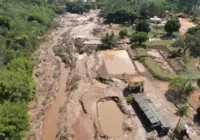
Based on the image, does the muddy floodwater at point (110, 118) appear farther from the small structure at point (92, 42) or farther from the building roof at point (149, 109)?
the small structure at point (92, 42)

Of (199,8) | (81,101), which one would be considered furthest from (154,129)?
(199,8)

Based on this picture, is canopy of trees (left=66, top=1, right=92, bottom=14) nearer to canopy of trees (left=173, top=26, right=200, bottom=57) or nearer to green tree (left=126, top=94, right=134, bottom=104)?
canopy of trees (left=173, top=26, right=200, bottom=57)

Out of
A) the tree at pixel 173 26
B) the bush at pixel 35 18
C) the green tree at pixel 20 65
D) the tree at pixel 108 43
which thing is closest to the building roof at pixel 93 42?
the tree at pixel 108 43

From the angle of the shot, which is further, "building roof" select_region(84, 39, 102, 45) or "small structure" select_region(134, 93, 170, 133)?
"building roof" select_region(84, 39, 102, 45)

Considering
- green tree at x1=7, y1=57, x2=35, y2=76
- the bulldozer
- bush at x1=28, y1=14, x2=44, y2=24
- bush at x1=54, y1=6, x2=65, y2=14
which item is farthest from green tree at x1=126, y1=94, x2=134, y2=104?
bush at x1=54, y1=6, x2=65, y2=14

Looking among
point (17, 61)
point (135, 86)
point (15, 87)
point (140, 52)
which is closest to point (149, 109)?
point (135, 86)

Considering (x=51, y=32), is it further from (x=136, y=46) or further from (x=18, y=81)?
(x=18, y=81)

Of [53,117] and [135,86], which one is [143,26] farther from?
[53,117]
